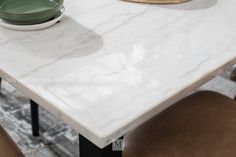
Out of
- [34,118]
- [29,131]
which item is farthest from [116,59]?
[29,131]

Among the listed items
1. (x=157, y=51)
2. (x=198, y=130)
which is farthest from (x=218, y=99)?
(x=157, y=51)

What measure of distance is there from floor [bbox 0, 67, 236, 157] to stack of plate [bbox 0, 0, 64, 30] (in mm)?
826

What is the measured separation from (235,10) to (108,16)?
1.16 feet

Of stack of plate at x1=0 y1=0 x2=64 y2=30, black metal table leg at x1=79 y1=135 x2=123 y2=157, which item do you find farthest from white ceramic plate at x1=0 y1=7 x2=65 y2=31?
black metal table leg at x1=79 y1=135 x2=123 y2=157

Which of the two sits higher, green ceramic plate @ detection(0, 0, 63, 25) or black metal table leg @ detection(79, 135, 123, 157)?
green ceramic plate @ detection(0, 0, 63, 25)

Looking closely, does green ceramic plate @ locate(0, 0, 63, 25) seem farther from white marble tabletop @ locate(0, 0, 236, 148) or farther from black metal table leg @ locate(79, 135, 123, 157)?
black metal table leg @ locate(79, 135, 123, 157)

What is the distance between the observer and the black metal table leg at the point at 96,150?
28.4 inches

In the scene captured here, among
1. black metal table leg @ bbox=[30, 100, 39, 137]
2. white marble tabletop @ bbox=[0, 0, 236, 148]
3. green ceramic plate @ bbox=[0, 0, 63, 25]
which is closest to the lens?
white marble tabletop @ bbox=[0, 0, 236, 148]

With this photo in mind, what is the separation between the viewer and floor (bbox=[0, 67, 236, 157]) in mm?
1627

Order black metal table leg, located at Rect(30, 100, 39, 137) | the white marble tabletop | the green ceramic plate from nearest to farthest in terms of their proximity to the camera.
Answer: the white marble tabletop < the green ceramic plate < black metal table leg, located at Rect(30, 100, 39, 137)

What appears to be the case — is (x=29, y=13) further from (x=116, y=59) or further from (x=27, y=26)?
(x=116, y=59)

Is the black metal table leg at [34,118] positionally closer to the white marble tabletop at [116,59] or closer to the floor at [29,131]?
the floor at [29,131]

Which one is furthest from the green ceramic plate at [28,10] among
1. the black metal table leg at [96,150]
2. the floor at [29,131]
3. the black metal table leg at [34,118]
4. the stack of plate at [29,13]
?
the floor at [29,131]

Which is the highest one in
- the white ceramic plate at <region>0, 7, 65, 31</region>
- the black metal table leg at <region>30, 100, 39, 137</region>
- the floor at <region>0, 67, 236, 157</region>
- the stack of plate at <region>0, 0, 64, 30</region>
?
the stack of plate at <region>0, 0, 64, 30</region>
